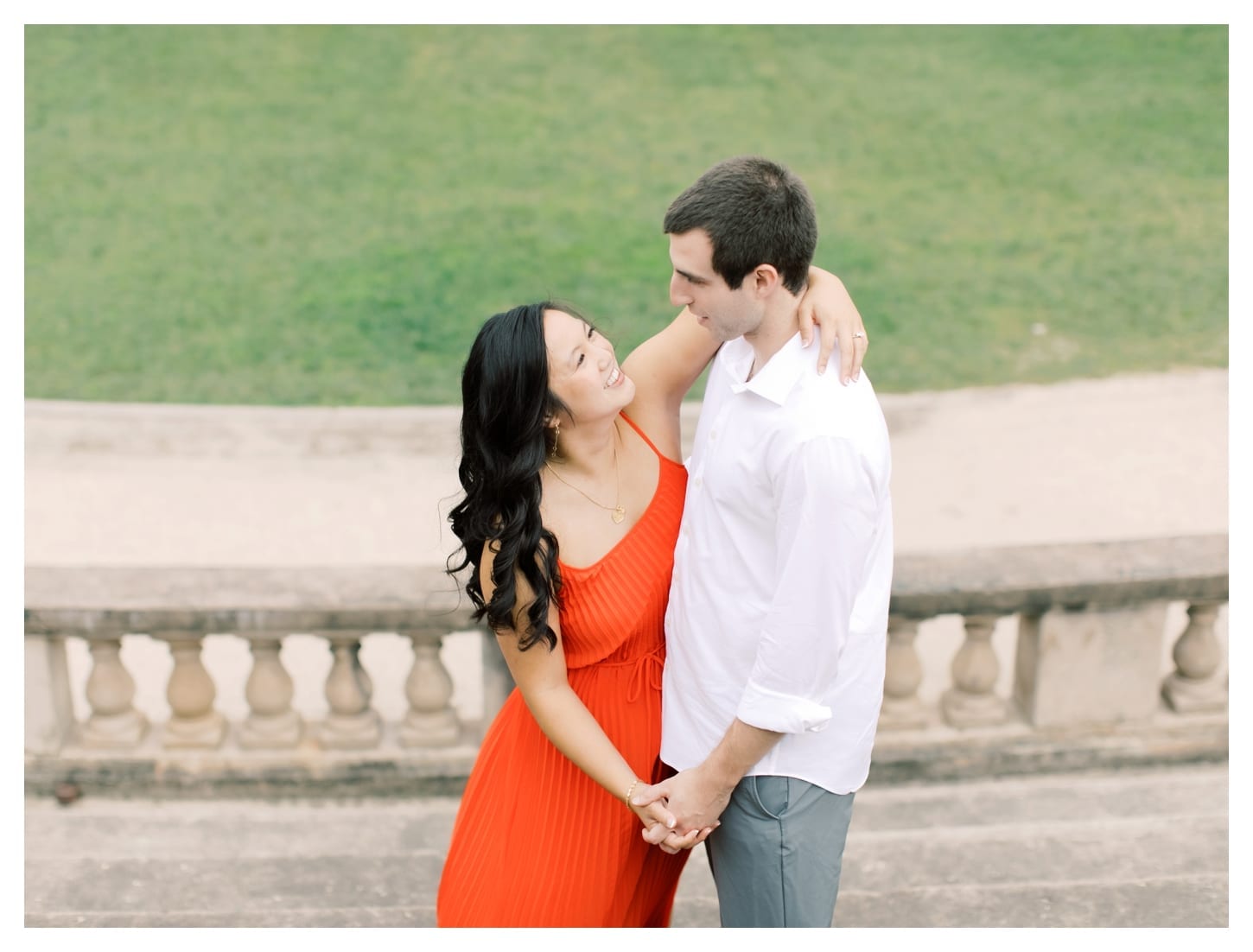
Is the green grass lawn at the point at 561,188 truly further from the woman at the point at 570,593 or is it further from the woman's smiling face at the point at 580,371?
the woman's smiling face at the point at 580,371

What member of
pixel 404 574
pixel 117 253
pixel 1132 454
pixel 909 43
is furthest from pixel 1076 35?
pixel 404 574

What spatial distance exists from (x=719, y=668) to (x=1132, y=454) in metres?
7.67

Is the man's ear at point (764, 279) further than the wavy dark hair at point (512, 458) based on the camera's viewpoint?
No

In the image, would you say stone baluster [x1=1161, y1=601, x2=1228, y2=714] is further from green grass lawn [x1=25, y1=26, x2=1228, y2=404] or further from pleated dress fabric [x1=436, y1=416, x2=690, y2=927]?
green grass lawn [x1=25, y1=26, x2=1228, y2=404]

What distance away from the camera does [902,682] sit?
4418 mm

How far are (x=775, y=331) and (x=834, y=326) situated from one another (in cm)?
13

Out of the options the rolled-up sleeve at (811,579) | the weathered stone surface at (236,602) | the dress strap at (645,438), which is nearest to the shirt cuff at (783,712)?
the rolled-up sleeve at (811,579)

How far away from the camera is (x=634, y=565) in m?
3.10

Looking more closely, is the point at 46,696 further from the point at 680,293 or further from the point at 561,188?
the point at 561,188

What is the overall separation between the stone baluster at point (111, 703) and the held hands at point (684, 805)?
2.08 m

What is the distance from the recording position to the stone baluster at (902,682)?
14.2 feet

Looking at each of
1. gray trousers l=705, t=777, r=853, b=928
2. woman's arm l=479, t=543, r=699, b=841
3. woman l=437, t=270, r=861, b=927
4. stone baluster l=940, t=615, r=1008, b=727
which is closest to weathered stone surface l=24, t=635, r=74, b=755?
woman l=437, t=270, r=861, b=927

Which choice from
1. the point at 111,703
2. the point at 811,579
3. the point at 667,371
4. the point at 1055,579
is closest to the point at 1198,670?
the point at 1055,579

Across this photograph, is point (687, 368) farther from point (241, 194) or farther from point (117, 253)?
point (241, 194)
